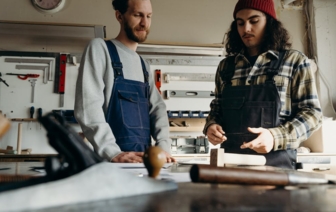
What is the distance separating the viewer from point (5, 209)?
40 centimetres

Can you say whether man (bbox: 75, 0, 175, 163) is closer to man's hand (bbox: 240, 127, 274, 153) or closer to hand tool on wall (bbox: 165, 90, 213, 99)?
man's hand (bbox: 240, 127, 274, 153)

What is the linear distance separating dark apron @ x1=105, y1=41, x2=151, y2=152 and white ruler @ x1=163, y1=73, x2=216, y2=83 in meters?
1.91

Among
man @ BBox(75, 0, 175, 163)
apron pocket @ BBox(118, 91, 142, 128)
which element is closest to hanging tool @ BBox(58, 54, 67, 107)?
man @ BBox(75, 0, 175, 163)

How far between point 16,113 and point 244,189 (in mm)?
3188

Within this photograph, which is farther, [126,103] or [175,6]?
[175,6]

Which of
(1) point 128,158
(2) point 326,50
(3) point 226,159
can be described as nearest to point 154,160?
(3) point 226,159

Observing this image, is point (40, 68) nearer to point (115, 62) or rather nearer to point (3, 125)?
point (115, 62)

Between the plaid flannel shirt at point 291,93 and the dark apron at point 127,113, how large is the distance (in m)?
0.35

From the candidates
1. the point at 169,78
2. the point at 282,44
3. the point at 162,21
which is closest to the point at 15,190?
the point at 282,44

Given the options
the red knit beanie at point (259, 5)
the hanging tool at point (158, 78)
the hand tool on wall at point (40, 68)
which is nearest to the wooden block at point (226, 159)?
the red knit beanie at point (259, 5)

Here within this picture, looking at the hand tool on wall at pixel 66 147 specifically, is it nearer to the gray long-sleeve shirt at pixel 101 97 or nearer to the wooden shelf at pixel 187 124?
the gray long-sleeve shirt at pixel 101 97

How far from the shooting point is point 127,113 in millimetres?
1560

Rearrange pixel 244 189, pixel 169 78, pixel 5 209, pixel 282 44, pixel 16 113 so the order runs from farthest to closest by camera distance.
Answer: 1. pixel 169 78
2. pixel 16 113
3. pixel 282 44
4. pixel 244 189
5. pixel 5 209

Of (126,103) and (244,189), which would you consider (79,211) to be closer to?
(244,189)
